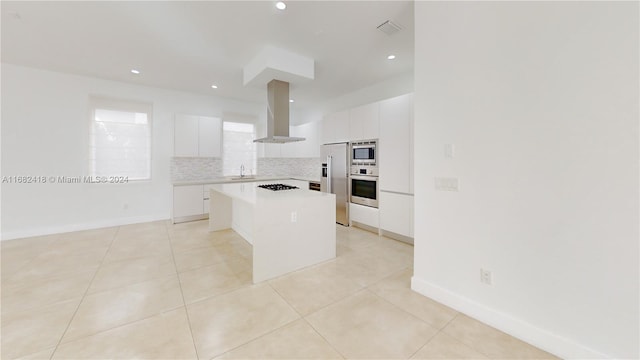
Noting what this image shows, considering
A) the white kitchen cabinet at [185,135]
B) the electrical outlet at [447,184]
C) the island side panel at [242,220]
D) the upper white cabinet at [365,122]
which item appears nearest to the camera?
the electrical outlet at [447,184]

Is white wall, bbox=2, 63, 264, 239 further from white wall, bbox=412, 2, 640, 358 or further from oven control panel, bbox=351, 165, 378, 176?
white wall, bbox=412, 2, 640, 358

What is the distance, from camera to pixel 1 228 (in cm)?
378

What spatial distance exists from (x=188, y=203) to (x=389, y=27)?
466 cm

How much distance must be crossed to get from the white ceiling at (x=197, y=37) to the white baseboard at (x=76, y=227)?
8.86ft

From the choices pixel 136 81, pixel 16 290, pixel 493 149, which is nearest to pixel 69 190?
pixel 136 81

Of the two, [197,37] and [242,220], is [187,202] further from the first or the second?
[197,37]

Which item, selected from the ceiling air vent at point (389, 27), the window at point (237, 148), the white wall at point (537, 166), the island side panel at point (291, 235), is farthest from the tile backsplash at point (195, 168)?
the white wall at point (537, 166)

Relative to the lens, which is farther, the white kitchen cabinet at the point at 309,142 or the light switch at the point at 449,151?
the white kitchen cabinet at the point at 309,142

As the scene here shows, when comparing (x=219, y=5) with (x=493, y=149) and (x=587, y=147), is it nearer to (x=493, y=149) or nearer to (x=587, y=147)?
(x=493, y=149)

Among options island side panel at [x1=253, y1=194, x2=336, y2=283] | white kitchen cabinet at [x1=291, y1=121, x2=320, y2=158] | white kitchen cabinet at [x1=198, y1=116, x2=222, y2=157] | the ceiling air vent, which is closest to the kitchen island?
island side panel at [x1=253, y1=194, x2=336, y2=283]

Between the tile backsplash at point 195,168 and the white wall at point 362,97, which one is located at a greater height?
the white wall at point 362,97

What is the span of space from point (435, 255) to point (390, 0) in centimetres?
244

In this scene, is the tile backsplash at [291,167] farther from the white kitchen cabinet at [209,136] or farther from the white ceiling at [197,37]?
the white ceiling at [197,37]

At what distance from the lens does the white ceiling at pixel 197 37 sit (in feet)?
7.88
